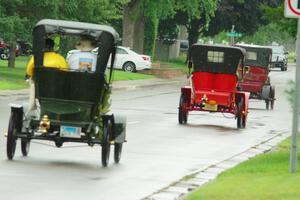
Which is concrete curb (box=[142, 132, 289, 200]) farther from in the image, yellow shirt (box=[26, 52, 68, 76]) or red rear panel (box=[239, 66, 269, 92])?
red rear panel (box=[239, 66, 269, 92])

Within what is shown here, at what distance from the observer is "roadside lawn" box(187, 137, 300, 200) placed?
1218 centimetres

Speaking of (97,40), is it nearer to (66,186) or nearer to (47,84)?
(47,84)

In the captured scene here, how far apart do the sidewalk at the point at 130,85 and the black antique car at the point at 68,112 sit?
19.6 metres

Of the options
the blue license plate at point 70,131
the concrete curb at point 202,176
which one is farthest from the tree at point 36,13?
the blue license plate at point 70,131

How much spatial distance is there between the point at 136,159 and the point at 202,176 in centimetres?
242

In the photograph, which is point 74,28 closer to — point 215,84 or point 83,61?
point 83,61

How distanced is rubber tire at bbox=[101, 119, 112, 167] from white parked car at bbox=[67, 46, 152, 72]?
152 ft

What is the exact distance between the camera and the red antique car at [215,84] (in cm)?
2819

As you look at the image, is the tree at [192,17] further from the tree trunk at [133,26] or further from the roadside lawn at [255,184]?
the roadside lawn at [255,184]

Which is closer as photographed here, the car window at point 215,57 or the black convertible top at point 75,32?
the black convertible top at point 75,32

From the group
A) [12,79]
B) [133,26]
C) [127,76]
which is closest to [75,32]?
[12,79]

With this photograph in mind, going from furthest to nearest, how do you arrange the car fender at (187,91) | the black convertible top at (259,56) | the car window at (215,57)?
the black convertible top at (259,56) < the car window at (215,57) < the car fender at (187,91)

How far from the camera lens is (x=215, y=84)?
28.8 meters

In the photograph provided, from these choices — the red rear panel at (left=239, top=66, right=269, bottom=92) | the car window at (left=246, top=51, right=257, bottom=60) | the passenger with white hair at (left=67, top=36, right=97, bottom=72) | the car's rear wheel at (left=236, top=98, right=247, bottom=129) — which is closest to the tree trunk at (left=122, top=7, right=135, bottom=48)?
the car window at (left=246, top=51, right=257, bottom=60)
